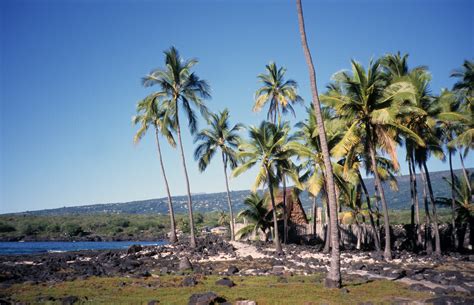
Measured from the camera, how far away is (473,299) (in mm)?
11156

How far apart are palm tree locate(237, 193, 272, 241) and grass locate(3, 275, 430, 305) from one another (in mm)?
17821

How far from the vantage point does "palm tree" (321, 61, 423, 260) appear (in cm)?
2100

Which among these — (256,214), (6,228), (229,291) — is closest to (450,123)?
(256,214)

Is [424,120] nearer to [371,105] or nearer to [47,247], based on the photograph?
[371,105]

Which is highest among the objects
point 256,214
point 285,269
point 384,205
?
point 384,205

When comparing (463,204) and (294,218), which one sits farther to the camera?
(294,218)

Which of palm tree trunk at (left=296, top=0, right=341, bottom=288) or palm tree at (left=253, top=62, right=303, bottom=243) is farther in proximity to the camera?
palm tree at (left=253, top=62, right=303, bottom=243)

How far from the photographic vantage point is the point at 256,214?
35.1 meters

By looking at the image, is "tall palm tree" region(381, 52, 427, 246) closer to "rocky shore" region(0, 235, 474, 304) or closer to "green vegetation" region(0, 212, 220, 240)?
"rocky shore" region(0, 235, 474, 304)

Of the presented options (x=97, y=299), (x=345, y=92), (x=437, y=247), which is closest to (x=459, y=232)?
(x=437, y=247)

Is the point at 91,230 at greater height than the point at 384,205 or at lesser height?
lesser

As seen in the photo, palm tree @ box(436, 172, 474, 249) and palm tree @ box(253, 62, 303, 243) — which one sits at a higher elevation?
palm tree @ box(253, 62, 303, 243)

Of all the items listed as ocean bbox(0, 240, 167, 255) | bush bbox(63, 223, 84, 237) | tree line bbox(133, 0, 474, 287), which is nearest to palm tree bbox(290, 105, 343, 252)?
tree line bbox(133, 0, 474, 287)

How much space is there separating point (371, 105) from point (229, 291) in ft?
45.3
